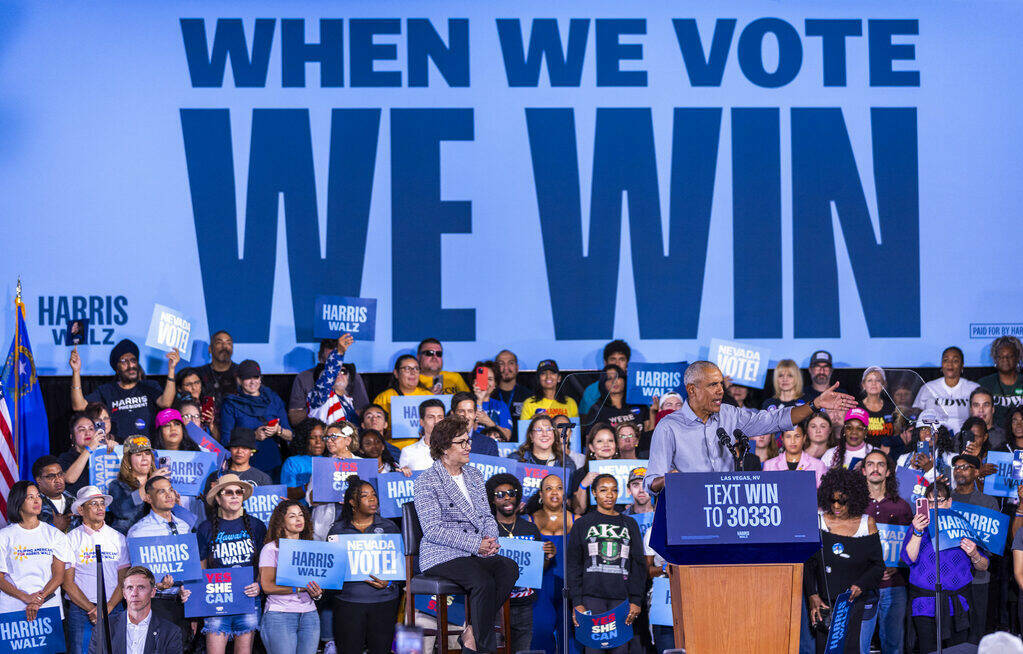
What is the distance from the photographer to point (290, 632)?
25.4 feet

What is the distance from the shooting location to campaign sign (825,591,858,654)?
720 centimetres

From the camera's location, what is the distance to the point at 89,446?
341 inches

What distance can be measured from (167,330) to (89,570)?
2549 mm

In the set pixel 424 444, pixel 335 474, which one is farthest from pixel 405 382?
pixel 335 474

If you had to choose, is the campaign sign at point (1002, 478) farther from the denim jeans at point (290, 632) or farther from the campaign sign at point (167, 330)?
the campaign sign at point (167, 330)

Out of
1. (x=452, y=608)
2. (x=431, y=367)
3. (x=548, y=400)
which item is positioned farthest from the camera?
(x=431, y=367)

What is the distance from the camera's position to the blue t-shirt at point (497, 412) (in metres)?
9.70

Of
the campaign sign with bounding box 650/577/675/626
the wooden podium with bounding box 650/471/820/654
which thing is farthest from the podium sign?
the campaign sign with bounding box 650/577/675/626

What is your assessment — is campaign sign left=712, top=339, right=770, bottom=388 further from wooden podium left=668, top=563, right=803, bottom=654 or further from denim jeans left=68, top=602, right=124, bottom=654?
denim jeans left=68, top=602, right=124, bottom=654

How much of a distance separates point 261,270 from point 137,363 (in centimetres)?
Result: 188

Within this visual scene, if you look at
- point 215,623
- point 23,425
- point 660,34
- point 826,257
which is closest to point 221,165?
point 23,425

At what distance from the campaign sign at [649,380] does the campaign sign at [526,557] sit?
2437mm

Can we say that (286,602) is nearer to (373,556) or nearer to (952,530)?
(373,556)

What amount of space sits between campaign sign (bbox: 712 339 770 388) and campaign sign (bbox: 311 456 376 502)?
3.28 m
